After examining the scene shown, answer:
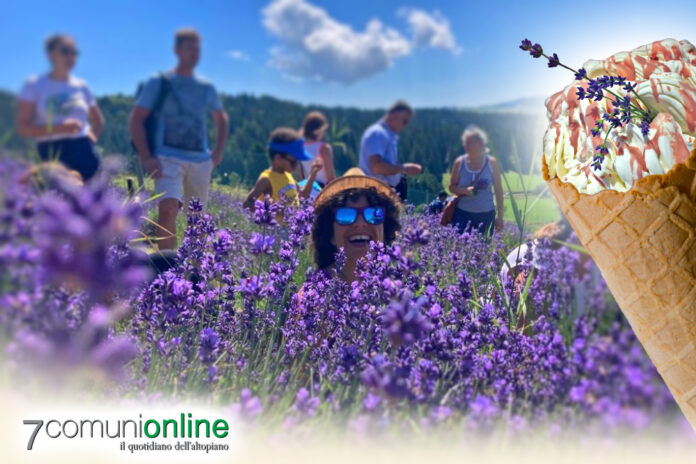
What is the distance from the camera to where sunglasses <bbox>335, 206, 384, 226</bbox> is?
285 cm

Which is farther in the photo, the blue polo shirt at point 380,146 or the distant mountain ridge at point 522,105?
the blue polo shirt at point 380,146

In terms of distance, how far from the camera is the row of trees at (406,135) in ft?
10.2

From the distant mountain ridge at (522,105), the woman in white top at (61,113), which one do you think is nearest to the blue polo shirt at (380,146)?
the distant mountain ridge at (522,105)

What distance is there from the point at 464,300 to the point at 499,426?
2.31 feet

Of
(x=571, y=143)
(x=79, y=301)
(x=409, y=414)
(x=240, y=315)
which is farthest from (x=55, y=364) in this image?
(x=571, y=143)

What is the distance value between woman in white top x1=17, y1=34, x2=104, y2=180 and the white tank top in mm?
1169

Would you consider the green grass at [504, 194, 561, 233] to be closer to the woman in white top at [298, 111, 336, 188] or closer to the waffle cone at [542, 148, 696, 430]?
the waffle cone at [542, 148, 696, 430]

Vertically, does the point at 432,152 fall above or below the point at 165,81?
below

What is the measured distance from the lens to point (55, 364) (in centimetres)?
168

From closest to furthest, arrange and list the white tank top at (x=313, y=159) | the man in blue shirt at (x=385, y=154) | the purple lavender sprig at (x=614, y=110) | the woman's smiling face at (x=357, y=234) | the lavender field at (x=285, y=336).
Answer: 1. the lavender field at (x=285, y=336)
2. the purple lavender sprig at (x=614, y=110)
3. the woman's smiling face at (x=357, y=234)
4. the man in blue shirt at (x=385, y=154)
5. the white tank top at (x=313, y=159)

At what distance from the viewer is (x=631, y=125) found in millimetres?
2250

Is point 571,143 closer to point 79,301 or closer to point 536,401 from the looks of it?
A: point 536,401

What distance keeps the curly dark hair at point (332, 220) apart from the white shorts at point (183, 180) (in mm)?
499

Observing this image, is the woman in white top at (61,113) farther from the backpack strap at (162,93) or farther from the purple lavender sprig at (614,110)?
the purple lavender sprig at (614,110)
